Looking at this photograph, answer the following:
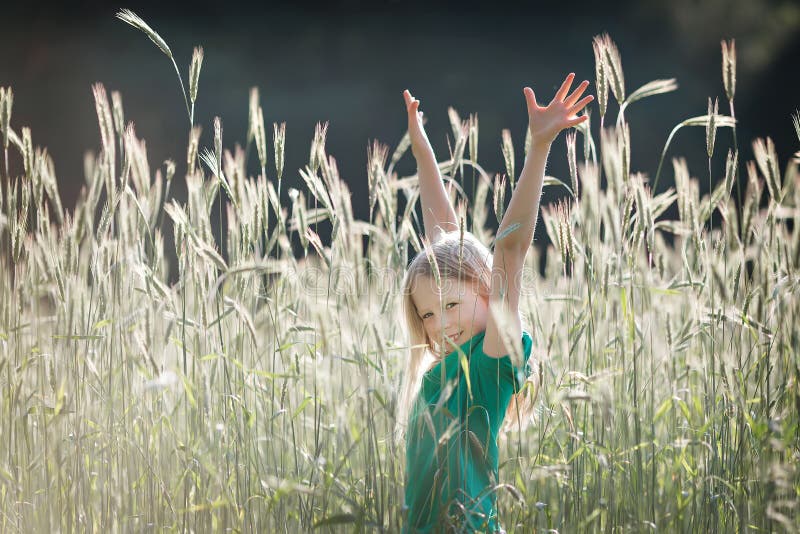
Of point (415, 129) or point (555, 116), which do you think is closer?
point (555, 116)

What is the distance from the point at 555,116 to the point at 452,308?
0.34 meters

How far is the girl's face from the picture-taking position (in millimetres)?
1232

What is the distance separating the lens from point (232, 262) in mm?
1319

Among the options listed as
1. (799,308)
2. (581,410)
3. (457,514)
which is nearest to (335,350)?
(581,410)

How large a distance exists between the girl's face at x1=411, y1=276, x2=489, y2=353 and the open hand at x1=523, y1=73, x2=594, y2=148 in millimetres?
261

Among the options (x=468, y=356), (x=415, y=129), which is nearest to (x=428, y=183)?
(x=415, y=129)

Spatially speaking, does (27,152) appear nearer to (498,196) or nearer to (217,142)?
(217,142)

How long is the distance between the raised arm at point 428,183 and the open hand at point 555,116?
0.32 metres

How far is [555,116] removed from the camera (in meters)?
1.14

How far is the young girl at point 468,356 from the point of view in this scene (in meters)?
1.09

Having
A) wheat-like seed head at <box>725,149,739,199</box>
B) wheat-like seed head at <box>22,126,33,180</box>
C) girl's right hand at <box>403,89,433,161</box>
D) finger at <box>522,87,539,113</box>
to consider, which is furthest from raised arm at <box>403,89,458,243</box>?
wheat-like seed head at <box>22,126,33,180</box>

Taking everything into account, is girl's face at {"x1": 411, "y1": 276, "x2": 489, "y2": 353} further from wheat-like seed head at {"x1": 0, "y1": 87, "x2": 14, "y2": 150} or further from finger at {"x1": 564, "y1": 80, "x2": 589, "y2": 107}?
wheat-like seed head at {"x1": 0, "y1": 87, "x2": 14, "y2": 150}

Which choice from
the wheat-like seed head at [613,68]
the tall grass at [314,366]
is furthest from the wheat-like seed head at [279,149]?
the wheat-like seed head at [613,68]

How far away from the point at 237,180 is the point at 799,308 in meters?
0.88
